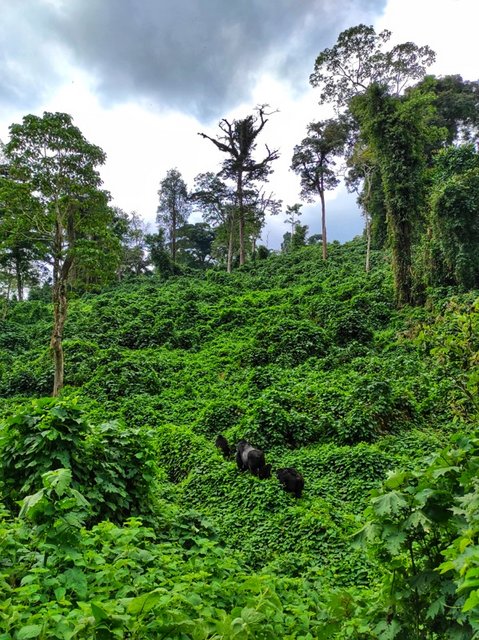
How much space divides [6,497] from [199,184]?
36917 mm

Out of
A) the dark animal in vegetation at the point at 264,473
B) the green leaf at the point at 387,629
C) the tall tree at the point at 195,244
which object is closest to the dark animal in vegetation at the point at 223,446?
the dark animal in vegetation at the point at 264,473

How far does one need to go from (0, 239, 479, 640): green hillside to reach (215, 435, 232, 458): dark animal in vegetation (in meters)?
0.21

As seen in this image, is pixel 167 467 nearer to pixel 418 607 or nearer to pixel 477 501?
pixel 418 607

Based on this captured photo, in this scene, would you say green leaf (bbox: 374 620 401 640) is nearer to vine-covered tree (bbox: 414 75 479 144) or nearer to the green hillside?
the green hillside

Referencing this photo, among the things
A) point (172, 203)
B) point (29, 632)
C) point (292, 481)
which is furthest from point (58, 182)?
point (172, 203)

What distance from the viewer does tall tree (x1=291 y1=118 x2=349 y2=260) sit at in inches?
1060

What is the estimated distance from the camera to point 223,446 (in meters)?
8.20

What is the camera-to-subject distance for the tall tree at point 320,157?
88.4ft

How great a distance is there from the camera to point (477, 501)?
161cm

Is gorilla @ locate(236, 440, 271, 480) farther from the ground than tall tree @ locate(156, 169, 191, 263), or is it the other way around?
tall tree @ locate(156, 169, 191, 263)

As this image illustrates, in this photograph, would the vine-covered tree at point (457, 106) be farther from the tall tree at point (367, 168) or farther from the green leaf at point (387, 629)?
the green leaf at point (387, 629)

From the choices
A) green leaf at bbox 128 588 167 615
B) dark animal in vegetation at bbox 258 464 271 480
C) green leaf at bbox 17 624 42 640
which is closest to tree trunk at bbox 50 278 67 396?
dark animal in vegetation at bbox 258 464 271 480

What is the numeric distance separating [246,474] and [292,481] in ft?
3.17

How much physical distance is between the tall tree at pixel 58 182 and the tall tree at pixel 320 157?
61.5ft
